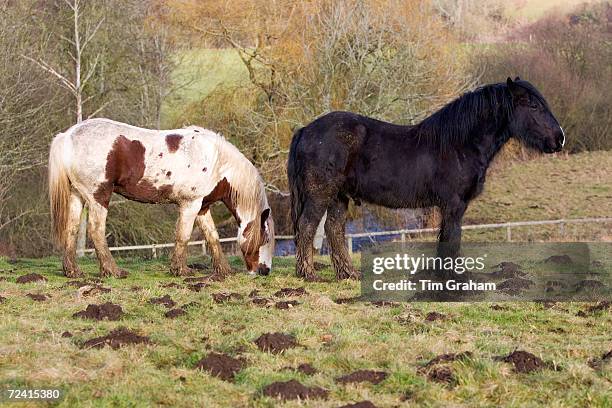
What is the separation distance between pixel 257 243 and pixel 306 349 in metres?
4.75

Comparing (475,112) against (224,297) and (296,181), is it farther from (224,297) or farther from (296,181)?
(224,297)

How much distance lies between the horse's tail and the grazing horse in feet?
0.04

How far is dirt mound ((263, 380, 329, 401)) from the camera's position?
15.9 feet

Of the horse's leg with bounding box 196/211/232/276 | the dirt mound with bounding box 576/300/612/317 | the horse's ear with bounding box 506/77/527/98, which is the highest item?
the horse's ear with bounding box 506/77/527/98

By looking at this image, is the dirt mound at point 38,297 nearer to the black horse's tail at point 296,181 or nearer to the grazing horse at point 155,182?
the grazing horse at point 155,182

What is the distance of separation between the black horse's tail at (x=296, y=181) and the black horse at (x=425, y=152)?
0.02 metres

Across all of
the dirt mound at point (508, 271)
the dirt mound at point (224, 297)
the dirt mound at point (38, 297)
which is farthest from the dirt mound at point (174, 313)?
the dirt mound at point (508, 271)

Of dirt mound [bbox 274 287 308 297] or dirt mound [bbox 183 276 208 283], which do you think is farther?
dirt mound [bbox 183 276 208 283]

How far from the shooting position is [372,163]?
9.57 meters

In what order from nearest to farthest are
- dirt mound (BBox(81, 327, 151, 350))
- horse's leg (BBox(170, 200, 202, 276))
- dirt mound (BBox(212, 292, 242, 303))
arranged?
dirt mound (BBox(81, 327, 151, 350))
dirt mound (BBox(212, 292, 242, 303))
horse's leg (BBox(170, 200, 202, 276))

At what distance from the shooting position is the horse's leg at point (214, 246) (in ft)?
34.6

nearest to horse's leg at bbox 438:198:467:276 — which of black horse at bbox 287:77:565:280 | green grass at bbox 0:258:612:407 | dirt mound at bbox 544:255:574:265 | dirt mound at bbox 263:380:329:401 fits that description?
black horse at bbox 287:77:565:280

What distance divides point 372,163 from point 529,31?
110 ft

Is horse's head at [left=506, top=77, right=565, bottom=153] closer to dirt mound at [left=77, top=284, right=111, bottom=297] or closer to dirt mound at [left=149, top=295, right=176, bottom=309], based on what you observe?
dirt mound at [left=149, top=295, right=176, bottom=309]
